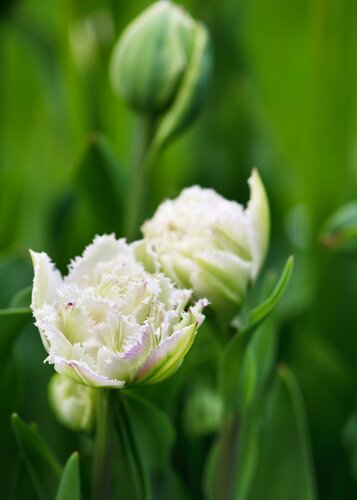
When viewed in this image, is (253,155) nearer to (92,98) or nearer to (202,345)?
(92,98)

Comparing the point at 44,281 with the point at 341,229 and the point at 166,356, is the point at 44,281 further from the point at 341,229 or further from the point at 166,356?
the point at 341,229

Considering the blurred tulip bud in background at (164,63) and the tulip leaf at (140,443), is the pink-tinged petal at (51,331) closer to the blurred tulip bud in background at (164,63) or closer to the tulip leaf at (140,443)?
the tulip leaf at (140,443)

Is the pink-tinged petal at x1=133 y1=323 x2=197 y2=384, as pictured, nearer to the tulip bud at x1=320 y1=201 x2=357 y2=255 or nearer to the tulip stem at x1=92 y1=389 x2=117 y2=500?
the tulip stem at x1=92 y1=389 x2=117 y2=500

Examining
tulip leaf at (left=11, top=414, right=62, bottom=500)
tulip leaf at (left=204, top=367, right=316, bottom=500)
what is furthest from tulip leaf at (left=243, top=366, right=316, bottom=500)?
tulip leaf at (left=11, top=414, right=62, bottom=500)

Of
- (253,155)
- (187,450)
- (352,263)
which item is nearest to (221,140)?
(253,155)

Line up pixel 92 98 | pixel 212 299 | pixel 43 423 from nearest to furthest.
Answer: pixel 212 299
pixel 43 423
pixel 92 98

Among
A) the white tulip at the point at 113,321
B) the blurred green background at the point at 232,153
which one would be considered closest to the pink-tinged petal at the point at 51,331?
the white tulip at the point at 113,321
